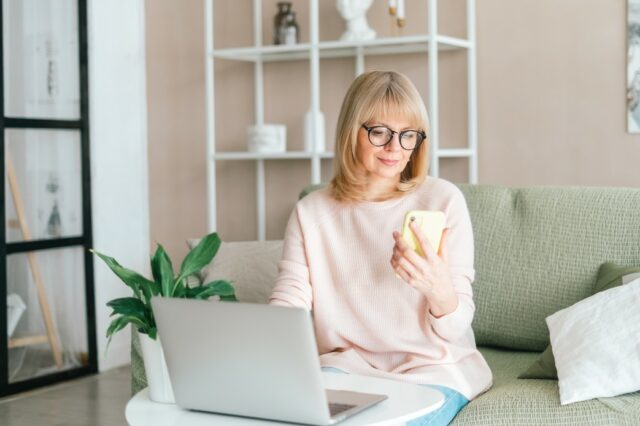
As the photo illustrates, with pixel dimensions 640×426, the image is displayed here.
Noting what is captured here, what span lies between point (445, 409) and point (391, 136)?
0.59 metres

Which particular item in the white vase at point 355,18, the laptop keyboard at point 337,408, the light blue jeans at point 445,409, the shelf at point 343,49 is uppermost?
the white vase at point 355,18

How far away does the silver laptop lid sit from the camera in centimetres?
150

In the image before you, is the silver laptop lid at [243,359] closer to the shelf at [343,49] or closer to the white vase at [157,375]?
the white vase at [157,375]

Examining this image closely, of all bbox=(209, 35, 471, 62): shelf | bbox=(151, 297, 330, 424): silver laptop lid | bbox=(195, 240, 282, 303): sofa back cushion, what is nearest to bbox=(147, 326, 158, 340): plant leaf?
bbox=(151, 297, 330, 424): silver laptop lid

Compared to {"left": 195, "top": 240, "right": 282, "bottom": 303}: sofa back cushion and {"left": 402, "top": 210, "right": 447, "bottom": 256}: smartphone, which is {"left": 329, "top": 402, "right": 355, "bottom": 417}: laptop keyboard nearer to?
{"left": 402, "top": 210, "right": 447, "bottom": 256}: smartphone

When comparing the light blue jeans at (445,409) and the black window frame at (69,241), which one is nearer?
the light blue jeans at (445,409)

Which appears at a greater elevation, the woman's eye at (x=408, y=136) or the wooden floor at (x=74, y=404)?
the woman's eye at (x=408, y=136)

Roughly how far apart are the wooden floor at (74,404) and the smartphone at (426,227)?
202 centimetres

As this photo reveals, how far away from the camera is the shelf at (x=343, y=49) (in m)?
3.71

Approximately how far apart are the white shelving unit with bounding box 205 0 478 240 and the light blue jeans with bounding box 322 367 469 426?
1671 mm

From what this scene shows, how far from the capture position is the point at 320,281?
2.18m

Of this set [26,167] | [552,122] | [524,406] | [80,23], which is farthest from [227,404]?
[80,23]

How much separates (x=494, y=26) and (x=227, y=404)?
8.35 ft

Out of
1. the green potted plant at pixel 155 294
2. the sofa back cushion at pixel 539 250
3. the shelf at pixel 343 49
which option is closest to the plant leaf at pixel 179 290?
the green potted plant at pixel 155 294
